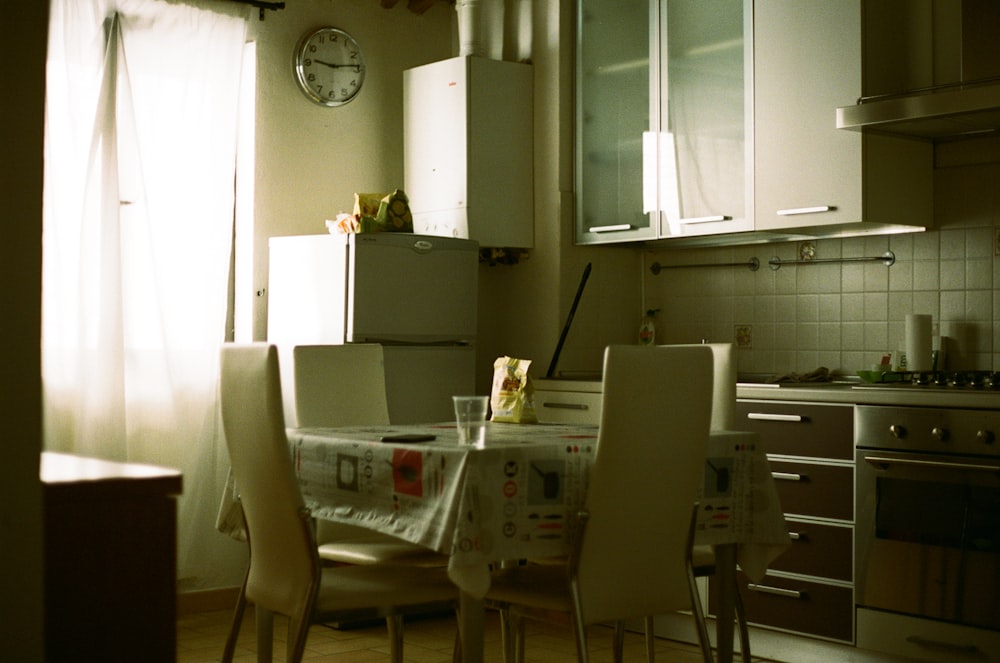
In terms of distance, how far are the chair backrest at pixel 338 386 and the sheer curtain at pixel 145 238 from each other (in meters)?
1.23

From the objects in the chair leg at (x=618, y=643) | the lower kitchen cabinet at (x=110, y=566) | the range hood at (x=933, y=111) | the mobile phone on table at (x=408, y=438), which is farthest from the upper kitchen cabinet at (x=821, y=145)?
the lower kitchen cabinet at (x=110, y=566)

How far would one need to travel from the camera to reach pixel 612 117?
181 inches

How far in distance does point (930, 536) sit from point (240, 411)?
1992 mm

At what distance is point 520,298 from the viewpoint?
482cm

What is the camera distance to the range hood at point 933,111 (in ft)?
11.1

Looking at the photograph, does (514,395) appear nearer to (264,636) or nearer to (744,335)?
(264,636)

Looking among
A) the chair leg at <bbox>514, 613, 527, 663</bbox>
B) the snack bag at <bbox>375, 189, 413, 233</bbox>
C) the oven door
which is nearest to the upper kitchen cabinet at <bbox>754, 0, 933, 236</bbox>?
the oven door

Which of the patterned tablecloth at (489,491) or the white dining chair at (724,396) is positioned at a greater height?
the white dining chair at (724,396)

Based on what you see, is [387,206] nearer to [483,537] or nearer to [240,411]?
[240,411]

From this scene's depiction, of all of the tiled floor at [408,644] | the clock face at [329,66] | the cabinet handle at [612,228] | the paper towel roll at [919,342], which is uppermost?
the clock face at [329,66]

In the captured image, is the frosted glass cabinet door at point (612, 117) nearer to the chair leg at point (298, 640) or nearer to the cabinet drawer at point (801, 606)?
the cabinet drawer at point (801, 606)

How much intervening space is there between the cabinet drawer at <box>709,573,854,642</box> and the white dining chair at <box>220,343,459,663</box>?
1470mm

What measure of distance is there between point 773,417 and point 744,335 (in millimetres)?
771

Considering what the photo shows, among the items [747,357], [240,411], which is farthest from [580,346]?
[240,411]
